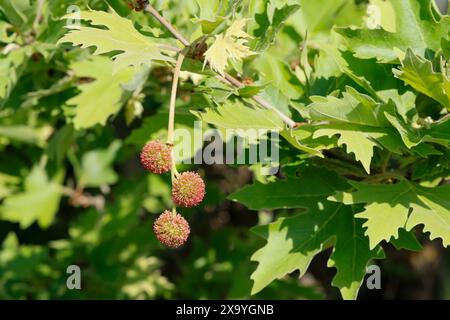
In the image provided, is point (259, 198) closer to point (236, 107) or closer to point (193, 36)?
point (236, 107)

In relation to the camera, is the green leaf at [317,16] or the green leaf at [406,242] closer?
the green leaf at [406,242]

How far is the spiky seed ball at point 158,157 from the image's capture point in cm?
155

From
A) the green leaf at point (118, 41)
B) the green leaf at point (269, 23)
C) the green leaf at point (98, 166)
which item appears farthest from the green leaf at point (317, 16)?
the green leaf at point (98, 166)

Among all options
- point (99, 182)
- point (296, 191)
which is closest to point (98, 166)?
point (99, 182)

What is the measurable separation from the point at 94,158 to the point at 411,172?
163 centimetres

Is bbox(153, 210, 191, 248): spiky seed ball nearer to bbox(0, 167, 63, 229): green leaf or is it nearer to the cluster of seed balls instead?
the cluster of seed balls

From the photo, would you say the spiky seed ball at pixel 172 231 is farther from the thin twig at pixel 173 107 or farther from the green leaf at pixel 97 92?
the green leaf at pixel 97 92

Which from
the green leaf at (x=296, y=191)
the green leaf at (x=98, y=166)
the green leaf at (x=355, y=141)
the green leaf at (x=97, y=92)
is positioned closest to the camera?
the green leaf at (x=355, y=141)

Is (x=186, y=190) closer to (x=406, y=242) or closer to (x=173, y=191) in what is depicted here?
(x=173, y=191)

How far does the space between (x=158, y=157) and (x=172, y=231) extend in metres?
0.15

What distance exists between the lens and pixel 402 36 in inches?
73.2

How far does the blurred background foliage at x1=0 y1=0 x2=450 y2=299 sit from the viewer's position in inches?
85.7

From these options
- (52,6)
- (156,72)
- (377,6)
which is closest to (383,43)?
(377,6)
